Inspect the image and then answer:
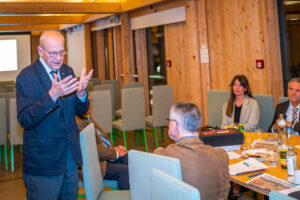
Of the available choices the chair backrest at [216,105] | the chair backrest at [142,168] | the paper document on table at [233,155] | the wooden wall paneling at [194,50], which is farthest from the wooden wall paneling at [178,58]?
the chair backrest at [142,168]

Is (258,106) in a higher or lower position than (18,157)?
higher

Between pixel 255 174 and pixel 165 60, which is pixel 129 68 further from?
pixel 255 174

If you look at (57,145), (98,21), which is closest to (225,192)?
(57,145)

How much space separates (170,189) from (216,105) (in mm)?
3663

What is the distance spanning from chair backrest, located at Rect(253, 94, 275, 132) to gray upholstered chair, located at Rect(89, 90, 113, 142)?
7.73 ft

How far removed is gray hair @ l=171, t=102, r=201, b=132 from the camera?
217cm

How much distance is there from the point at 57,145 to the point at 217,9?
515 cm

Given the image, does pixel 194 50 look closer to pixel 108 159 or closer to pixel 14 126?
pixel 14 126

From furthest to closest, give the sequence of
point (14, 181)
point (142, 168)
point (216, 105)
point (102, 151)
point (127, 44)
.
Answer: point (127, 44)
point (14, 181)
point (216, 105)
point (102, 151)
point (142, 168)

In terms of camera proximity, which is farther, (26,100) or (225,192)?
(26,100)

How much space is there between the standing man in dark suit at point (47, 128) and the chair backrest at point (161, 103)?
12.4ft

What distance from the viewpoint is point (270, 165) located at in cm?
268

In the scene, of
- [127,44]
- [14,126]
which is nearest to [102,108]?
[14,126]

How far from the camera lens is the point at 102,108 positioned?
580 centimetres
